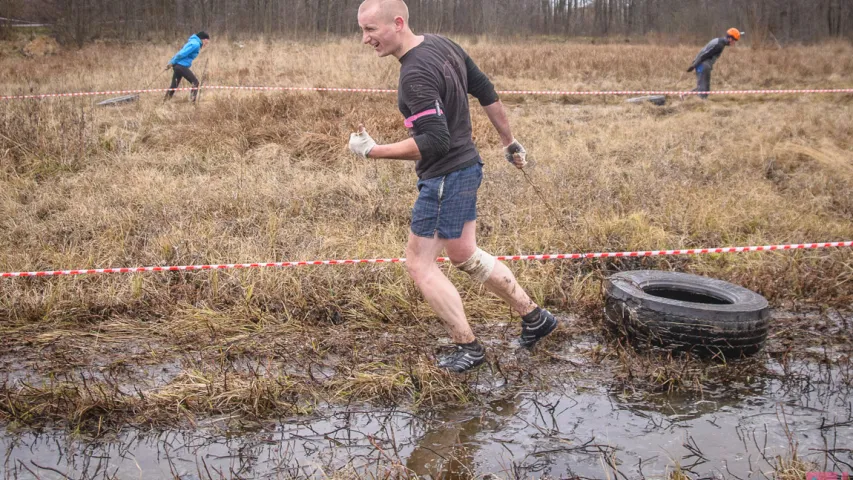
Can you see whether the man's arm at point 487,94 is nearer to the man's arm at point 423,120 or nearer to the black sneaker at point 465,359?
the man's arm at point 423,120

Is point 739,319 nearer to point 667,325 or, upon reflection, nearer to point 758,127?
point 667,325

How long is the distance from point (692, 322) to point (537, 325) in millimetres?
901

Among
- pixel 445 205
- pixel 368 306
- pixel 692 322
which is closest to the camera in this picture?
pixel 445 205

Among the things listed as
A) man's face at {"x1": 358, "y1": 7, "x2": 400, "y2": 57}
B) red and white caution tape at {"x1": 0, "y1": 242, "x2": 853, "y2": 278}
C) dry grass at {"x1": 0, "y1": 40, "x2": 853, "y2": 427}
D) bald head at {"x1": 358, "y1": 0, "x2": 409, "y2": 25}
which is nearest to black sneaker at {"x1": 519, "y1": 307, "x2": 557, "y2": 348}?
dry grass at {"x1": 0, "y1": 40, "x2": 853, "y2": 427}

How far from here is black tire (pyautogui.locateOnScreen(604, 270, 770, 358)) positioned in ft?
13.9

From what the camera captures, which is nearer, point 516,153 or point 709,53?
point 516,153

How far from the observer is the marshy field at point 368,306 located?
11.4 ft

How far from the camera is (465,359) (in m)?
4.16

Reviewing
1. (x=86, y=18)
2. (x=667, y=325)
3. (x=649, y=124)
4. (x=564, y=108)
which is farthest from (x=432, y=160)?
(x=86, y=18)

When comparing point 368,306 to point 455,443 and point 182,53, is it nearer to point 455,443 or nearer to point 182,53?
point 455,443

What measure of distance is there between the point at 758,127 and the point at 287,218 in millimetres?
7508

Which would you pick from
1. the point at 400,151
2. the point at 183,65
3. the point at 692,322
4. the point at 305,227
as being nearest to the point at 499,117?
the point at 400,151

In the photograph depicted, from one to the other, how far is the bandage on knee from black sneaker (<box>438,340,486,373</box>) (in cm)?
39

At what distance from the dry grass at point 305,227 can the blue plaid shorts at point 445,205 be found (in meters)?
0.80
